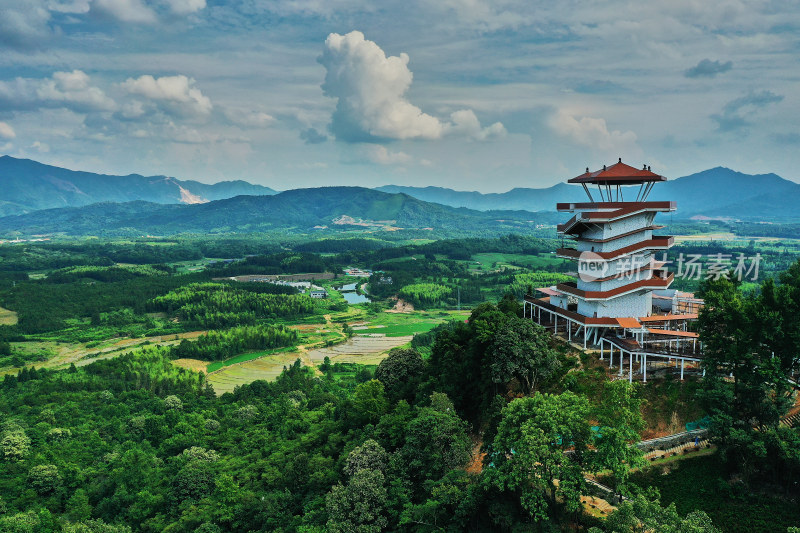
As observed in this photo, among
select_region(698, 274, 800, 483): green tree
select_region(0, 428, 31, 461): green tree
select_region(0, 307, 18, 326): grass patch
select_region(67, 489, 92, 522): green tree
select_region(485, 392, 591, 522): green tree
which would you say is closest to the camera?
select_region(485, 392, 591, 522): green tree

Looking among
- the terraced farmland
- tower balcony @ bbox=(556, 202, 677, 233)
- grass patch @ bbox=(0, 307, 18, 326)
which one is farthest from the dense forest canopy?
grass patch @ bbox=(0, 307, 18, 326)

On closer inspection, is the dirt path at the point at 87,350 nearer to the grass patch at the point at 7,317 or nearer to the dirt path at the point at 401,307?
the grass patch at the point at 7,317

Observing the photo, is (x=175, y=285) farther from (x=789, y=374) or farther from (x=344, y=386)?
(x=789, y=374)

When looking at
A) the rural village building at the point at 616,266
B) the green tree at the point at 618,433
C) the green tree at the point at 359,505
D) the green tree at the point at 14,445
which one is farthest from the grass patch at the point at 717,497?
the green tree at the point at 14,445

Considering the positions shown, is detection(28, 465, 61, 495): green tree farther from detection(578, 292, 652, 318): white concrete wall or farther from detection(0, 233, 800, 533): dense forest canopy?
detection(578, 292, 652, 318): white concrete wall

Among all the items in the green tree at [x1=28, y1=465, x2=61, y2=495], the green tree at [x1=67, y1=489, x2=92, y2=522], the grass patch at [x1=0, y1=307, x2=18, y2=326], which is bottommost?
the grass patch at [x1=0, y1=307, x2=18, y2=326]

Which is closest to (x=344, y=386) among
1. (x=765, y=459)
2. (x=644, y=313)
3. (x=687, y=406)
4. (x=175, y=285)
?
(x=644, y=313)

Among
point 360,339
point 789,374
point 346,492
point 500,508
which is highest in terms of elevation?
point 789,374

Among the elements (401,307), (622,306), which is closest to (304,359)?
(401,307)
